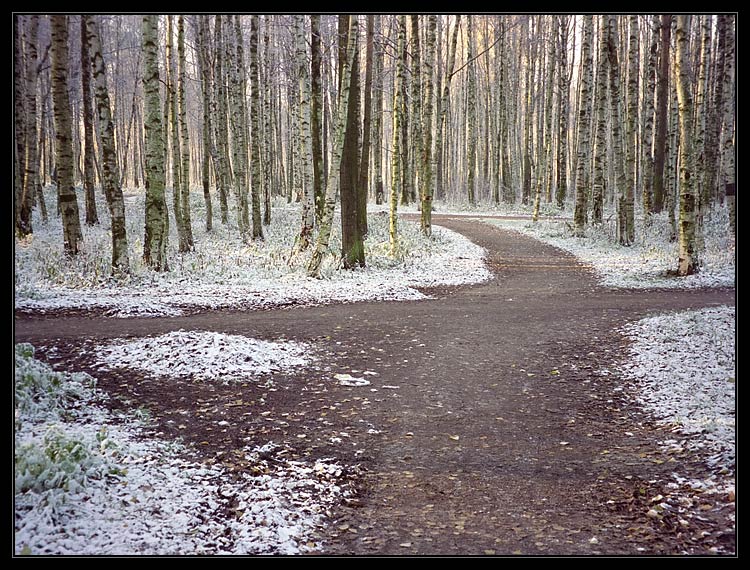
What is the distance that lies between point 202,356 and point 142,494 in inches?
132

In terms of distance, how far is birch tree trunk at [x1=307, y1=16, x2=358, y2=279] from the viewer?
12.4 meters

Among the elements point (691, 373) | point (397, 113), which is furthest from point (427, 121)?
point (691, 373)

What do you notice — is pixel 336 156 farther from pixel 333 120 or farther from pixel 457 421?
pixel 333 120

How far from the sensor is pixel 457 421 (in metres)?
5.59

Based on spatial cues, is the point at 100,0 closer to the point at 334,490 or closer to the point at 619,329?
the point at 334,490

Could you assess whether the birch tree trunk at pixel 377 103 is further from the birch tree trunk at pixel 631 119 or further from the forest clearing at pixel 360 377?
the birch tree trunk at pixel 631 119

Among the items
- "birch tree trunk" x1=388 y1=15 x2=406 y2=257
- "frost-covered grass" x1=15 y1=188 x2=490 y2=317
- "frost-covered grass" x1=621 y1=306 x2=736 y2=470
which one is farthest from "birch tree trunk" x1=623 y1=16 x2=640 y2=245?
"frost-covered grass" x1=621 y1=306 x2=736 y2=470

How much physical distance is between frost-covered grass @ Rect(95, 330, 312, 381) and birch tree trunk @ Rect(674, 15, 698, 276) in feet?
29.4

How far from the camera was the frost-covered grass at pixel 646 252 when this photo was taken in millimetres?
12219

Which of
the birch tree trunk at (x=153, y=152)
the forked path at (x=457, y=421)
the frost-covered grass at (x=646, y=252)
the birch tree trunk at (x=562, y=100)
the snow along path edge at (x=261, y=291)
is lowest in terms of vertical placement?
the forked path at (x=457, y=421)

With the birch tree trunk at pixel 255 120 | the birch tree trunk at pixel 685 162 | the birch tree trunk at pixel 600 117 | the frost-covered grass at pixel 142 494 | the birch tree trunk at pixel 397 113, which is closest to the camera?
the frost-covered grass at pixel 142 494

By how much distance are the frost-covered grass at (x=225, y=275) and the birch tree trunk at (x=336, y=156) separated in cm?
45

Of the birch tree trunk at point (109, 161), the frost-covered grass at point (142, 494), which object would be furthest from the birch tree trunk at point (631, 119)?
the frost-covered grass at point (142, 494)

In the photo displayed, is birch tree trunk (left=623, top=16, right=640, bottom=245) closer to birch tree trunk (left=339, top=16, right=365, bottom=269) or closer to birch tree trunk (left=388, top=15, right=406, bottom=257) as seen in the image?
birch tree trunk (left=388, top=15, right=406, bottom=257)
